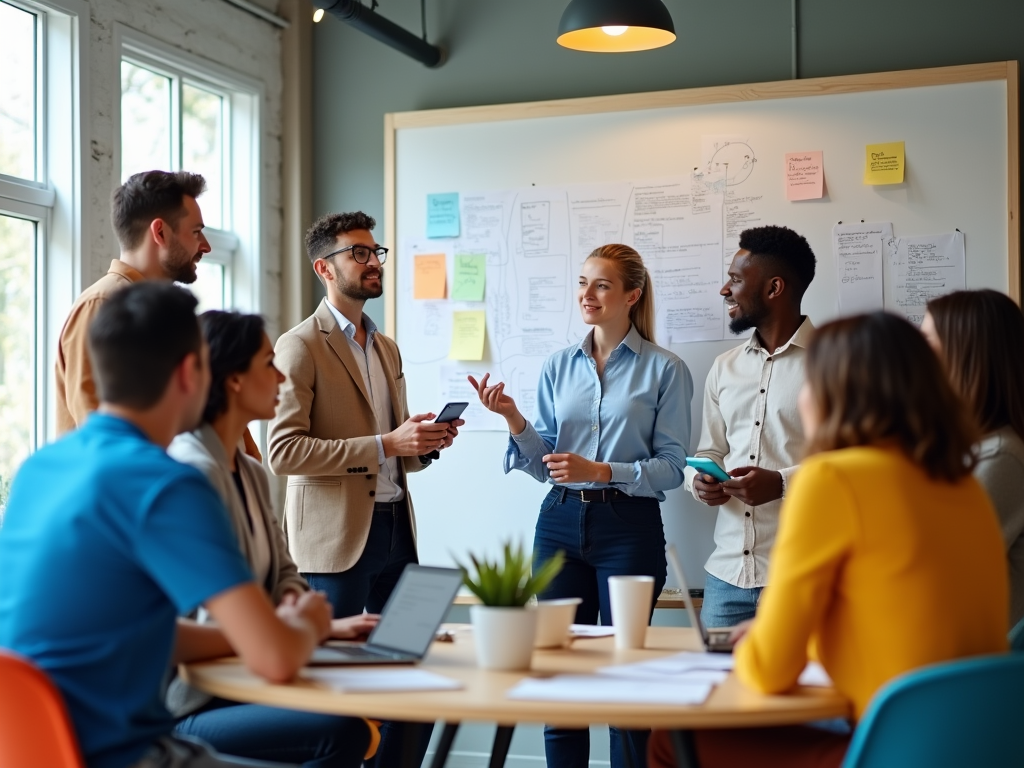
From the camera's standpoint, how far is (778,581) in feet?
5.56

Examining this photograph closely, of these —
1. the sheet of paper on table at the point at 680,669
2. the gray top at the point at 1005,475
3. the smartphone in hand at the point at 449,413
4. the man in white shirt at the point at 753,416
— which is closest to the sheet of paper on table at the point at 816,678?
the sheet of paper on table at the point at 680,669

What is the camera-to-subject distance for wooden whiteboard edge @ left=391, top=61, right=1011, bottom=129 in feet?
12.4

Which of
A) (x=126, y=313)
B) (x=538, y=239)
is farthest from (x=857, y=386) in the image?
(x=538, y=239)

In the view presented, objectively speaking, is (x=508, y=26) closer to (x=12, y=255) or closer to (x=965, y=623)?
(x=12, y=255)

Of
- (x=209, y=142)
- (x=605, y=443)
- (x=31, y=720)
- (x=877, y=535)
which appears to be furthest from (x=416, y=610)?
(x=209, y=142)

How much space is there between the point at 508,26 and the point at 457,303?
1094 millimetres

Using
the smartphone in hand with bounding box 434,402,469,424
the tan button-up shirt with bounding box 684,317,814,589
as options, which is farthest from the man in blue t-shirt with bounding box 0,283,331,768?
the tan button-up shirt with bounding box 684,317,814,589

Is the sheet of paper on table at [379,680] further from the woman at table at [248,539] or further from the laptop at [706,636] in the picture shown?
the laptop at [706,636]

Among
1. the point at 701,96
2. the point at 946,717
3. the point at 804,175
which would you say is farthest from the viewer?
the point at 701,96

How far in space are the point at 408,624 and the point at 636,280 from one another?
1917 mm

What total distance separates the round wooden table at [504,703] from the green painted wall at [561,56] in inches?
108

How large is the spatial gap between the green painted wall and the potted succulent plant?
2677mm

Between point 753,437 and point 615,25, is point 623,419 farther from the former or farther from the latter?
point 615,25

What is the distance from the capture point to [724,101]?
13.1 ft
